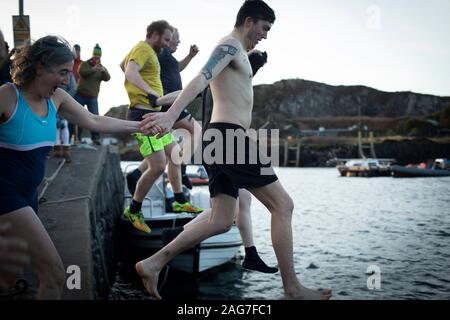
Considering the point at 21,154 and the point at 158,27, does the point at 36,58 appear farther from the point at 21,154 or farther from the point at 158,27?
the point at 158,27

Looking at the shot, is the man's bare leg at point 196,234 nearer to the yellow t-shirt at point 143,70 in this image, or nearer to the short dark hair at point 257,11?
the short dark hair at point 257,11

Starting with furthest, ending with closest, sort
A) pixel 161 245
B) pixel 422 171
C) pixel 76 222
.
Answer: pixel 422 171 → pixel 161 245 → pixel 76 222

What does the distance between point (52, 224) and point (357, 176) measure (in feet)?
290

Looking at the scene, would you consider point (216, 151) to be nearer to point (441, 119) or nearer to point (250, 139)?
point (250, 139)

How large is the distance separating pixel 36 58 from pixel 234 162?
1.66 m

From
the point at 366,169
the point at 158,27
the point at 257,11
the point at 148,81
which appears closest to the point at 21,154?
the point at 257,11

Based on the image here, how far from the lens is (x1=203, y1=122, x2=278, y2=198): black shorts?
12.5 ft

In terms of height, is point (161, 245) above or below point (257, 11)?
below

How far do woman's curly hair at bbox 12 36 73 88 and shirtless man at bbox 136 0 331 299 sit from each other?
2.74 ft

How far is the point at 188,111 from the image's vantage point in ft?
21.7

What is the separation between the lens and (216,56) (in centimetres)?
381

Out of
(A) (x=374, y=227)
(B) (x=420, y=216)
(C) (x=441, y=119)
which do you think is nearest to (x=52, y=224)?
(A) (x=374, y=227)

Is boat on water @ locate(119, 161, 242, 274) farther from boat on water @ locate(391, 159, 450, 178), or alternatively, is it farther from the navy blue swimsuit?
boat on water @ locate(391, 159, 450, 178)


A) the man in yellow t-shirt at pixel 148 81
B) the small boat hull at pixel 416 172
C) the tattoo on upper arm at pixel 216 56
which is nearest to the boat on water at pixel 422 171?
the small boat hull at pixel 416 172
